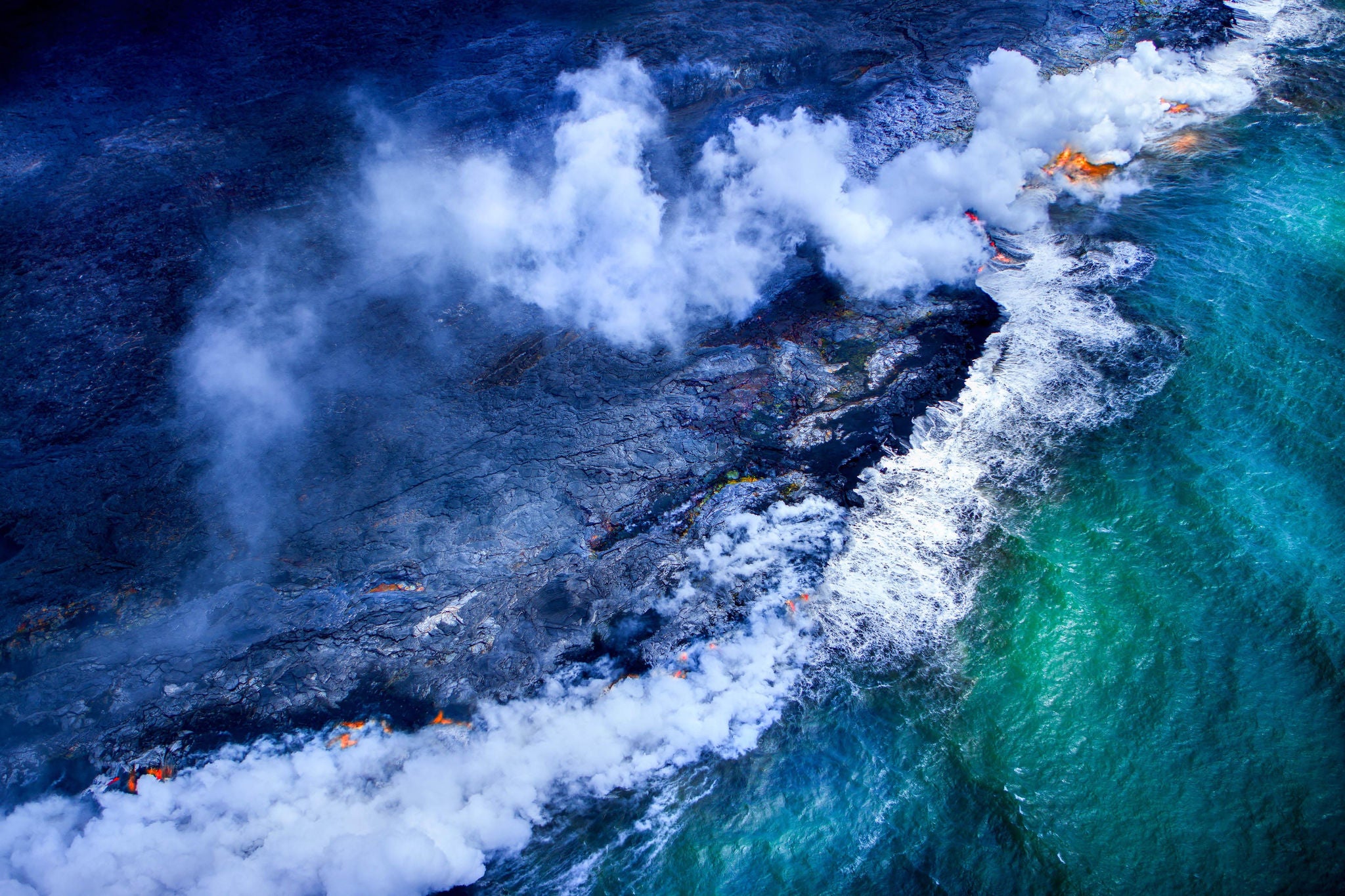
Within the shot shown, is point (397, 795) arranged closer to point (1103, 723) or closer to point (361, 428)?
point (361, 428)

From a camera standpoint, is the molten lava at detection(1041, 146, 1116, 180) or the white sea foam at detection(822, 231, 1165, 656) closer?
the white sea foam at detection(822, 231, 1165, 656)

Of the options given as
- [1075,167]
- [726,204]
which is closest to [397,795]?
[726,204]

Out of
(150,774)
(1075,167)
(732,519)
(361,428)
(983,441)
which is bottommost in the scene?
(150,774)

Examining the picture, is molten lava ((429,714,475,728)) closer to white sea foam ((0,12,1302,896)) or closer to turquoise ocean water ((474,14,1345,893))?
white sea foam ((0,12,1302,896))

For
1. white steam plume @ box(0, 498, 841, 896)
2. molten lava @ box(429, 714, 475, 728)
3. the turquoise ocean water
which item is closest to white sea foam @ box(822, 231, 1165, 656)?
the turquoise ocean water

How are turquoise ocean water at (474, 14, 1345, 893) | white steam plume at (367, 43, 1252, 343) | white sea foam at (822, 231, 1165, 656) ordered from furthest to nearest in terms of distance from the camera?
white steam plume at (367, 43, 1252, 343) → white sea foam at (822, 231, 1165, 656) → turquoise ocean water at (474, 14, 1345, 893)

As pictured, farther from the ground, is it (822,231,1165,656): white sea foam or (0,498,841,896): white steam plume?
(822,231,1165,656): white sea foam

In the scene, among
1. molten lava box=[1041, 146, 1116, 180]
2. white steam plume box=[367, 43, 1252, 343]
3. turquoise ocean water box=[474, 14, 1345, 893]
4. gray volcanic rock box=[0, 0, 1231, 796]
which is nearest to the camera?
turquoise ocean water box=[474, 14, 1345, 893]

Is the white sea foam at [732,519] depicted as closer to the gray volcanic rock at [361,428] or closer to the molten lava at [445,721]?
the molten lava at [445,721]

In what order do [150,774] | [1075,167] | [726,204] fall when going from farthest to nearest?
[1075,167] → [726,204] → [150,774]
